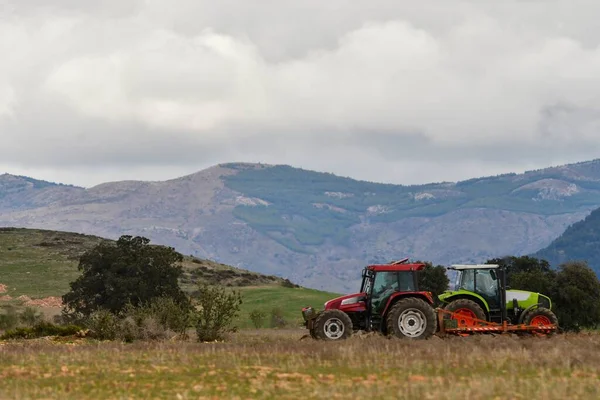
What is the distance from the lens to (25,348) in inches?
1017

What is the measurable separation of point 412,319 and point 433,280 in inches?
1581

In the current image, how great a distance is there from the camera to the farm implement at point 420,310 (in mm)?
28828

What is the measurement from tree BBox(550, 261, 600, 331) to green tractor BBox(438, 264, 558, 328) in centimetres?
2768

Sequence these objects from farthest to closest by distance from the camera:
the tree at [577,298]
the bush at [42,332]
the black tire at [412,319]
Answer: the tree at [577,298]
the bush at [42,332]
the black tire at [412,319]

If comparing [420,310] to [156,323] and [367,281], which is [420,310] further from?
[156,323]

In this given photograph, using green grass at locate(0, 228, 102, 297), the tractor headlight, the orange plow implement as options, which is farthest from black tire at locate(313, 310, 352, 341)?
green grass at locate(0, 228, 102, 297)

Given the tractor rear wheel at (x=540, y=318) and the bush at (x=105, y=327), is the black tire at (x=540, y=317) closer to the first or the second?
the tractor rear wheel at (x=540, y=318)

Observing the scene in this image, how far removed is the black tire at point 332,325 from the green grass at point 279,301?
43.0 meters

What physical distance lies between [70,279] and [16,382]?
70874 millimetres

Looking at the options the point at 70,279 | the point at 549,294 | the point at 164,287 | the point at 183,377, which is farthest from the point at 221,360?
the point at 70,279

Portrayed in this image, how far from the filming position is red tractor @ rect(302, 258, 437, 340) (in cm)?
2875

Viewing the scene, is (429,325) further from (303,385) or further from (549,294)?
(549,294)

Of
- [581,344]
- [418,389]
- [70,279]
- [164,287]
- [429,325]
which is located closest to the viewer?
[418,389]

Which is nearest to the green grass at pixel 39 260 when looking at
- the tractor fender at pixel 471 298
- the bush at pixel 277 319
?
the bush at pixel 277 319
